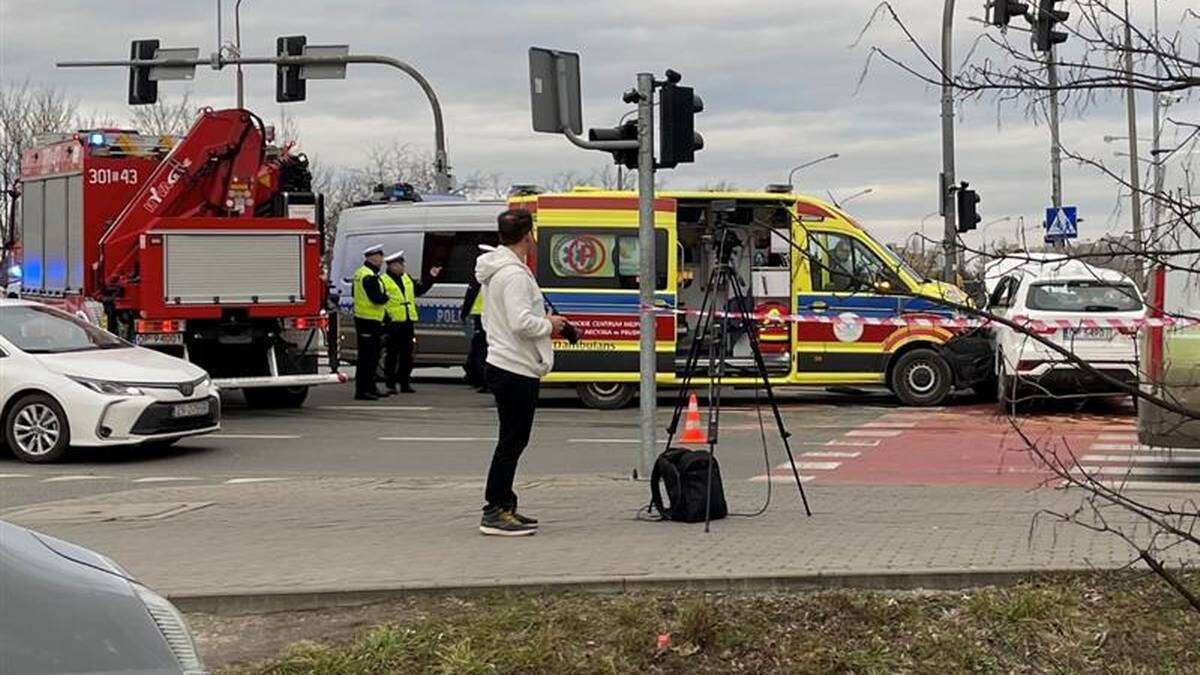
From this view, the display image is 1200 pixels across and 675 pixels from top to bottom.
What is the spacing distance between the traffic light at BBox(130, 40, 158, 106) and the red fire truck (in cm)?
597

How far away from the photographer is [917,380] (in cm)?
1806

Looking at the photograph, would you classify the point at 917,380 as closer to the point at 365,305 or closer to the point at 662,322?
the point at 662,322

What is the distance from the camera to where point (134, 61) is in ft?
83.3

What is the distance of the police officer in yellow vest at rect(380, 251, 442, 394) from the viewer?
20047 millimetres

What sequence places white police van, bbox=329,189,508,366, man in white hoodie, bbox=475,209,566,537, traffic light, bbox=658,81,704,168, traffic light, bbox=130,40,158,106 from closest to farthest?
man in white hoodie, bbox=475,209,566,537
traffic light, bbox=658,81,704,168
white police van, bbox=329,189,508,366
traffic light, bbox=130,40,158,106

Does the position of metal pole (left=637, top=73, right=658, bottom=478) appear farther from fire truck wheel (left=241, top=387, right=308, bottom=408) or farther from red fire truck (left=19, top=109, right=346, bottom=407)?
fire truck wheel (left=241, top=387, right=308, bottom=408)

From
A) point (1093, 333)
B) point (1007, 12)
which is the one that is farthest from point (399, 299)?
point (1007, 12)

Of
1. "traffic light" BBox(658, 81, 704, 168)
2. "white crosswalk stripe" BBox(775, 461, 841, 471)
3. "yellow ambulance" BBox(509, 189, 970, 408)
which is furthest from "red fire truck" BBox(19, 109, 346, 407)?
"traffic light" BBox(658, 81, 704, 168)

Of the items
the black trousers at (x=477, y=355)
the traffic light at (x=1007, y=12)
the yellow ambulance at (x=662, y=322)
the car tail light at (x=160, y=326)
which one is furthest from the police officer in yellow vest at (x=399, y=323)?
the traffic light at (x=1007, y=12)

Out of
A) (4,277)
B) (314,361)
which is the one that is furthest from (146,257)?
(4,277)

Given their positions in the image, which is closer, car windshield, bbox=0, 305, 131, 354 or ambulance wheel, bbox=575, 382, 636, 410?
car windshield, bbox=0, 305, 131, 354

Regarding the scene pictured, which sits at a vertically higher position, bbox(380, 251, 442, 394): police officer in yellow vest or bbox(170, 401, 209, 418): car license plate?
bbox(380, 251, 442, 394): police officer in yellow vest

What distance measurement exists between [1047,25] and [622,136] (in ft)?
22.2

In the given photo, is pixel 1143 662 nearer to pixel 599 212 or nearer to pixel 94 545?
pixel 94 545
